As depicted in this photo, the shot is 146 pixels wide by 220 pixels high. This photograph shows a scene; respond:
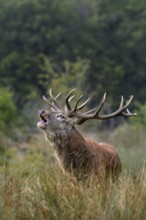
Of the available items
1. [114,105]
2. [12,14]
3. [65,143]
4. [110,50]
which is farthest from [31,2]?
[65,143]

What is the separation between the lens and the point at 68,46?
61.5 metres

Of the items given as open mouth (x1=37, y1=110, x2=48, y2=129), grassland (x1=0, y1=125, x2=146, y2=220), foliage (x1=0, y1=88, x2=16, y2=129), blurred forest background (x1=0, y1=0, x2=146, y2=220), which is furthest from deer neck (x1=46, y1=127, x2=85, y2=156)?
foliage (x1=0, y1=88, x2=16, y2=129)

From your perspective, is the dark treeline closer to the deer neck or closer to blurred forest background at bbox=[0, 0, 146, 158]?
blurred forest background at bbox=[0, 0, 146, 158]

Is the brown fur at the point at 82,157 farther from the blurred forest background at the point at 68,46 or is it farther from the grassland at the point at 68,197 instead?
the blurred forest background at the point at 68,46

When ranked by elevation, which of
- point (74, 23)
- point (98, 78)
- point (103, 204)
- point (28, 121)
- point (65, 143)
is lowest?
point (103, 204)

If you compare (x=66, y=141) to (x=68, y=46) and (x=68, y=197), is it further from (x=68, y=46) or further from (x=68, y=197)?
(x=68, y=46)

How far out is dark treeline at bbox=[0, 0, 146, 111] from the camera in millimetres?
58469

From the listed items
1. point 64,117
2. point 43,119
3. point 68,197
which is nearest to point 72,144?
point 64,117

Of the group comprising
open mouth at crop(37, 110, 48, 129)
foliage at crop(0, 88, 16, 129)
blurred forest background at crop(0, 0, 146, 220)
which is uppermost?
blurred forest background at crop(0, 0, 146, 220)

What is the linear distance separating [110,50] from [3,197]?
5349 centimetres

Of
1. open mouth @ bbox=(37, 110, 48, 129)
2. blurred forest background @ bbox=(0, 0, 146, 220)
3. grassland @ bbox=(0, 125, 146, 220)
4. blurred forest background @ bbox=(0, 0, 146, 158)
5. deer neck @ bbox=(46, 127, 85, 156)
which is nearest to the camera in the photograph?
grassland @ bbox=(0, 125, 146, 220)

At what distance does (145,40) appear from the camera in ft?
213

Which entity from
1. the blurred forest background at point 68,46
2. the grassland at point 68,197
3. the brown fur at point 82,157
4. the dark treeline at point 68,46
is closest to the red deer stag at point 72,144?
the brown fur at point 82,157

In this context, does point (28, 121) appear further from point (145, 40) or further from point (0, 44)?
point (145, 40)
